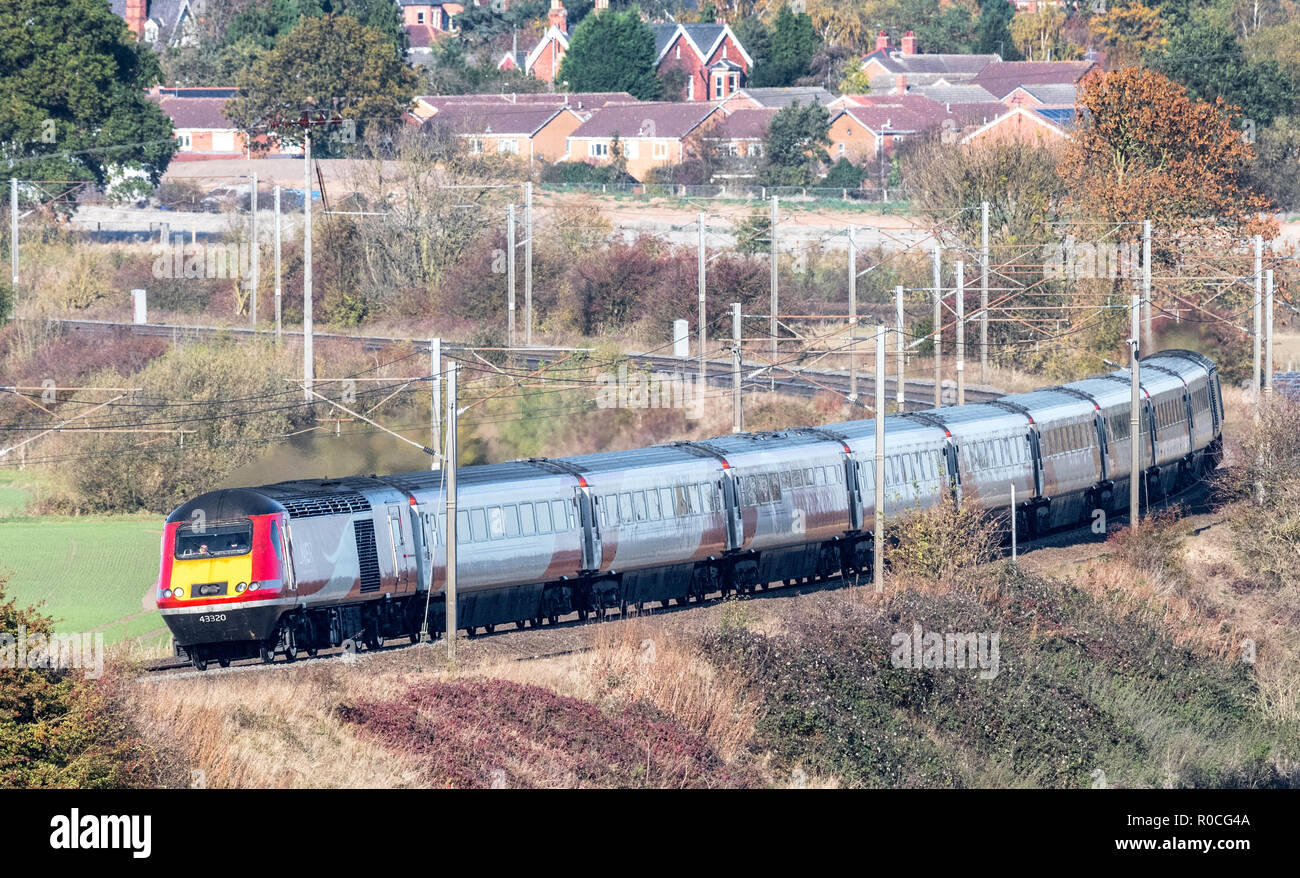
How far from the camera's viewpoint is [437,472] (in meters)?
30.5

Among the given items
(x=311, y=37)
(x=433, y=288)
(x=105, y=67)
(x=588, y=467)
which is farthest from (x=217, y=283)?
(x=588, y=467)

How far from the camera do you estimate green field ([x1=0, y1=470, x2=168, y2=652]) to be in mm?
33594

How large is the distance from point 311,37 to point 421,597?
74.4 m

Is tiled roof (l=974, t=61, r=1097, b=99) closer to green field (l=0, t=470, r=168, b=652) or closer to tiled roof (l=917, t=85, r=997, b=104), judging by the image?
tiled roof (l=917, t=85, r=997, b=104)

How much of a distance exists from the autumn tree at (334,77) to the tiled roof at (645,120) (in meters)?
15.1

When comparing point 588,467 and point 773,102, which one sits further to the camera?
point 773,102

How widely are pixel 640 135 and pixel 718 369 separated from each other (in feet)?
174

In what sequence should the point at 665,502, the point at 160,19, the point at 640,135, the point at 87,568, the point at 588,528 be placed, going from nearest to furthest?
the point at 588,528 < the point at 665,502 < the point at 87,568 < the point at 640,135 < the point at 160,19

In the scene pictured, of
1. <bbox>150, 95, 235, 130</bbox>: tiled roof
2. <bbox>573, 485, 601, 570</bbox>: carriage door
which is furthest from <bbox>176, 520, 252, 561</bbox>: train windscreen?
<bbox>150, 95, 235, 130</bbox>: tiled roof

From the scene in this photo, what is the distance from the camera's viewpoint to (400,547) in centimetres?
2836

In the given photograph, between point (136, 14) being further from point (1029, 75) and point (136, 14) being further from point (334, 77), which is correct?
point (1029, 75)

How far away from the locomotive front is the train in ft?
0.08

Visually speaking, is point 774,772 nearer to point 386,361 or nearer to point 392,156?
point 386,361

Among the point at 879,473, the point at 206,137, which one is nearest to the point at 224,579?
the point at 879,473
